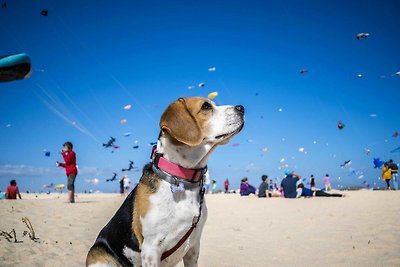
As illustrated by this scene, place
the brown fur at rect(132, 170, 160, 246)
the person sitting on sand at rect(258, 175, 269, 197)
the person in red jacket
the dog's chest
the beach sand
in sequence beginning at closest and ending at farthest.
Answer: the dog's chest → the brown fur at rect(132, 170, 160, 246) → the beach sand → the person in red jacket → the person sitting on sand at rect(258, 175, 269, 197)

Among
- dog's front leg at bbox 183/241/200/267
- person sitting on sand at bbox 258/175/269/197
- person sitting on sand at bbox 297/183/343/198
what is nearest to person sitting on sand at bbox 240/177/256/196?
person sitting on sand at bbox 258/175/269/197

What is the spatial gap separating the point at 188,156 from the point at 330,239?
5.23 m

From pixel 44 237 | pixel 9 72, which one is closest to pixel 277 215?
pixel 44 237

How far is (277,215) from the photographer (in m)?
11.0

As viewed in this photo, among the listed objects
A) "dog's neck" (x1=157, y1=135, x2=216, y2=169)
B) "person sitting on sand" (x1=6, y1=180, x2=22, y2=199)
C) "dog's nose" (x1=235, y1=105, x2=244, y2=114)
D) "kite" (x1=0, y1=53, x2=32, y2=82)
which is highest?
"kite" (x1=0, y1=53, x2=32, y2=82)

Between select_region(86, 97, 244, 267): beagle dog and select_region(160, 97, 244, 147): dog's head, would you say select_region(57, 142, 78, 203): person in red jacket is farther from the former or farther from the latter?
select_region(160, 97, 244, 147): dog's head

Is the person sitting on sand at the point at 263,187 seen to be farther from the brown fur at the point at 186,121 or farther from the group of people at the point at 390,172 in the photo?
the brown fur at the point at 186,121

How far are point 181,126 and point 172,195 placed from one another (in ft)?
2.12

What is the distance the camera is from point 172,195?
2953 millimetres

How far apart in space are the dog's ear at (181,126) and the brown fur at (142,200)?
0.47 meters

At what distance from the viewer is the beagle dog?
2.92 meters

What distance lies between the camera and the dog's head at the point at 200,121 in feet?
9.89

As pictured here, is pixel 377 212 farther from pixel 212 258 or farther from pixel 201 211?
pixel 201 211

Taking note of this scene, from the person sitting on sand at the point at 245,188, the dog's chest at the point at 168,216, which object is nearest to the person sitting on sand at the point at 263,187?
the person sitting on sand at the point at 245,188
